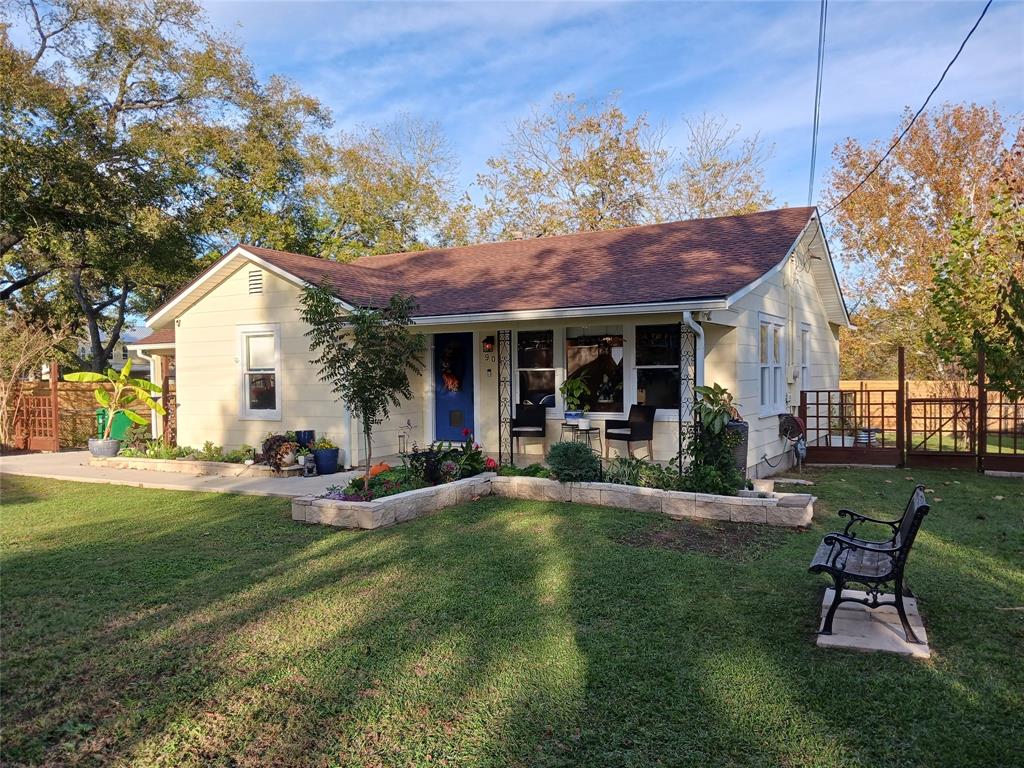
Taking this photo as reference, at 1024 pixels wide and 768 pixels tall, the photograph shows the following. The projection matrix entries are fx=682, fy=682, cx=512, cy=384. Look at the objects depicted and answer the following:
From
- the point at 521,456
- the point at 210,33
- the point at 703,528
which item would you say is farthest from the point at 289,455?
the point at 210,33

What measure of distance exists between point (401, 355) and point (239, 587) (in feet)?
11.0

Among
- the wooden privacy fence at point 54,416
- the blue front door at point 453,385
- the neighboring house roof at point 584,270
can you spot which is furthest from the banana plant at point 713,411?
the wooden privacy fence at point 54,416

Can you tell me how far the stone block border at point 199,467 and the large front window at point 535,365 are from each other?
3.88 meters

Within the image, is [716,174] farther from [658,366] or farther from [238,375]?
[238,375]

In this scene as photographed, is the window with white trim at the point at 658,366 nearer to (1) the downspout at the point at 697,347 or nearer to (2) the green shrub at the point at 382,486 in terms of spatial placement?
(1) the downspout at the point at 697,347

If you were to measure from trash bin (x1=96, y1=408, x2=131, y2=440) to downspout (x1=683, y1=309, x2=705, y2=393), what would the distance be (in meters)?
11.3

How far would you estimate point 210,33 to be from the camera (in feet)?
75.3

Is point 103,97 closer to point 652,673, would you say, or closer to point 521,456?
point 521,456

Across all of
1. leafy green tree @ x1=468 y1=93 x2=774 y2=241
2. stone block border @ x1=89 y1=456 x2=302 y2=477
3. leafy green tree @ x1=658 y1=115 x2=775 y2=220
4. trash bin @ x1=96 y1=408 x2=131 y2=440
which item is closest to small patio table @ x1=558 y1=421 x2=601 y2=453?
stone block border @ x1=89 y1=456 x2=302 y2=477

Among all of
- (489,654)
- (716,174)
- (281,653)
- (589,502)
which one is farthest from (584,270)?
(716,174)

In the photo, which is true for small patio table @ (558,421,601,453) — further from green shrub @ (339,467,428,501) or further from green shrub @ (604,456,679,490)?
green shrub @ (339,467,428,501)

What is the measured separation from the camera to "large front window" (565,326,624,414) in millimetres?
10641

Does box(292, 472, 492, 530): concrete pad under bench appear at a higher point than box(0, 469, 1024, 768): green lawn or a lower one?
higher

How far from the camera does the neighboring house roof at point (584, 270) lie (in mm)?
9805
